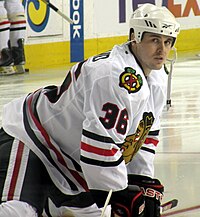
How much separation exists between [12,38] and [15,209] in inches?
179

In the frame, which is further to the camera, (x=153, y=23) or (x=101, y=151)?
(x=153, y=23)

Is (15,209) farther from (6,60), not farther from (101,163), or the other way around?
(6,60)

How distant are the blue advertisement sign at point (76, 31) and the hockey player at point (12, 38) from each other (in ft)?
2.88

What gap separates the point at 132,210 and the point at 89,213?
0.28 meters

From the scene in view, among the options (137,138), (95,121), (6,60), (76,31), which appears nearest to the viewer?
(95,121)

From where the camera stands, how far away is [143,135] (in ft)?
9.54

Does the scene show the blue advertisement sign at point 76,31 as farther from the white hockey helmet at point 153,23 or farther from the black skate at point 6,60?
the white hockey helmet at point 153,23

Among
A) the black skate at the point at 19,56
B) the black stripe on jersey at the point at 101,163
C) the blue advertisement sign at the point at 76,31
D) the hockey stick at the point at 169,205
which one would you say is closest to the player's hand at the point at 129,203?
the black stripe on jersey at the point at 101,163

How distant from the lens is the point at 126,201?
9.04ft

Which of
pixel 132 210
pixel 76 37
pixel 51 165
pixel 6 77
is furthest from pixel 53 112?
Answer: pixel 76 37

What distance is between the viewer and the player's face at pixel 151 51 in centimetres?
276

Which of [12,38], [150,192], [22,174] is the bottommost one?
[12,38]

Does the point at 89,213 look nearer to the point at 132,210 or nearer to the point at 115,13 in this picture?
the point at 132,210

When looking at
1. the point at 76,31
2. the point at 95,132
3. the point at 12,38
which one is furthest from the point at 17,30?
the point at 95,132
